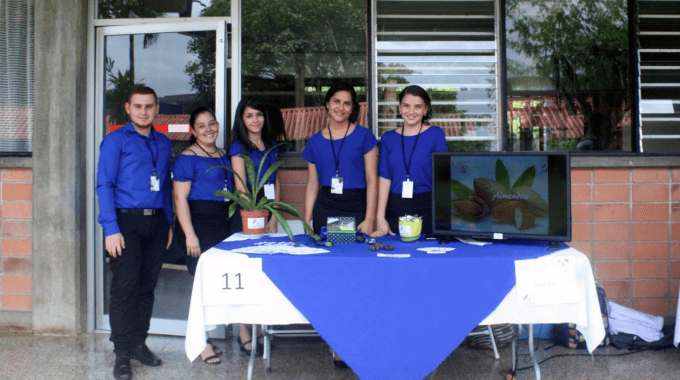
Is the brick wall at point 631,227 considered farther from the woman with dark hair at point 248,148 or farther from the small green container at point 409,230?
the woman with dark hair at point 248,148

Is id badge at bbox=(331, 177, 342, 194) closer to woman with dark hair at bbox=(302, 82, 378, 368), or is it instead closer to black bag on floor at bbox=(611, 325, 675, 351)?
woman with dark hair at bbox=(302, 82, 378, 368)

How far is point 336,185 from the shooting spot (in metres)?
2.90

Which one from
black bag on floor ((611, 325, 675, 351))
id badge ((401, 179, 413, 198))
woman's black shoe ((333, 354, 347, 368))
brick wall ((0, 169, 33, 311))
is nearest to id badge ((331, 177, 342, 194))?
id badge ((401, 179, 413, 198))

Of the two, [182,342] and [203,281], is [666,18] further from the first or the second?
[182,342]

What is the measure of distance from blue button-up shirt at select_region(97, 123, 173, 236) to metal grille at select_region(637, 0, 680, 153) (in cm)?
344

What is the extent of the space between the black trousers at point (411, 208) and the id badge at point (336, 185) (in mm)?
303

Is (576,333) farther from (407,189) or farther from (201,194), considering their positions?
(201,194)

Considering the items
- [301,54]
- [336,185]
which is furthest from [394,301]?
[301,54]

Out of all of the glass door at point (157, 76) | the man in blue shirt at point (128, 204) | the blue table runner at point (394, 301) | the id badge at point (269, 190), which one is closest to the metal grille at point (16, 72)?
the glass door at point (157, 76)

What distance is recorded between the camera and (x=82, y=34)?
11.9 ft

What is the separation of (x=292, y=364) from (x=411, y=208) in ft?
3.88

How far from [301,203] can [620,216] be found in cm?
227

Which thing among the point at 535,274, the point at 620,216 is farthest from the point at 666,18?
the point at 535,274

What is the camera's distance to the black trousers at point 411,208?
289cm
